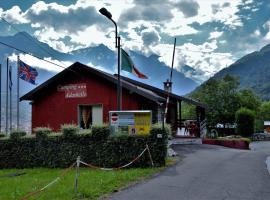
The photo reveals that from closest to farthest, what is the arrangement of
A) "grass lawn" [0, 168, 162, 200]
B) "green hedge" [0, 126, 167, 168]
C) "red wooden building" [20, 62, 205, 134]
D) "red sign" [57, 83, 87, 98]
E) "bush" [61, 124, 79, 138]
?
1. "grass lawn" [0, 168, 162, 200]
2. "green hedge" [0, 126, 167, 168]
3. "bush" [61, 124, 79, 138]
4. "red wooden building" [20, 62, 205, 134]
5. "red sign" [57, 83, 87, 98]

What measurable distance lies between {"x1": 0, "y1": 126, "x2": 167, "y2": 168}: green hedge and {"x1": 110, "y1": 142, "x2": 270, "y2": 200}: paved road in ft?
4.41

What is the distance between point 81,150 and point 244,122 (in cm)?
3211

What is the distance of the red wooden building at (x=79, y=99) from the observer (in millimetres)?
27359

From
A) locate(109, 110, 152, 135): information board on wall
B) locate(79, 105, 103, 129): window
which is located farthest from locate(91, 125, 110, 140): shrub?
locate(79, 105, 103, 129): window

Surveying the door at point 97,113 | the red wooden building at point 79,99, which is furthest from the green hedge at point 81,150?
the door at point 97,113

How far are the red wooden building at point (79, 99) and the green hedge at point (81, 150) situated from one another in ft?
24.1

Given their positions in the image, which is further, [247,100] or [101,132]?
[247,100]

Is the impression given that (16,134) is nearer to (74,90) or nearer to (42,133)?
(42,133)

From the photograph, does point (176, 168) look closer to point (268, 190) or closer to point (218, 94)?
point (268, 190)

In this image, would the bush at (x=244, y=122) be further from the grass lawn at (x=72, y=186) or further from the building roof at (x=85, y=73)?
the grass lawn at (x=72, y=186)

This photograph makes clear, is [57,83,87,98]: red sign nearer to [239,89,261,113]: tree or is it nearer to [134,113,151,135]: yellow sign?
[134,113,151,135]: yellow sign

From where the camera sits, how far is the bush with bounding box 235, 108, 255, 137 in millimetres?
47875

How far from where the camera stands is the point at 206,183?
13.3m

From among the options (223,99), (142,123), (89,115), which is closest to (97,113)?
(89,115)
